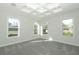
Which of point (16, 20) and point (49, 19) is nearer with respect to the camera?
point (16, 20)

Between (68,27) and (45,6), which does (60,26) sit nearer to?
(68,27)

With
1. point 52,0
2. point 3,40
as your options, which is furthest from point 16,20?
point 52,0

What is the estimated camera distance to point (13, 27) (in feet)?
26.1

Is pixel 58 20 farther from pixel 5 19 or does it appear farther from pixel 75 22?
pixel 5 19

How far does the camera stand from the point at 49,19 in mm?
10242

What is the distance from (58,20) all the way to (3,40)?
499 centimetres

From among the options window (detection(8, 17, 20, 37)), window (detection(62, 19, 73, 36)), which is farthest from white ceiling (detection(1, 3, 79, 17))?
window (detection(8, 17, 20, 37))

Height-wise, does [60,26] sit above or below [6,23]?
below

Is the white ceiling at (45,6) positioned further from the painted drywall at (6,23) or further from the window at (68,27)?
the window at (68,27)

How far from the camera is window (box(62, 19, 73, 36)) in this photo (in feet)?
25.3

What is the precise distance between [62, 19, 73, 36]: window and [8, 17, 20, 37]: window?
396 centimetres

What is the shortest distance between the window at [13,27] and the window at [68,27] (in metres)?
3.96

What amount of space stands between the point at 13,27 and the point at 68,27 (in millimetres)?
4487

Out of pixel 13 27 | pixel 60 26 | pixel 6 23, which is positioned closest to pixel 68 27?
pixel 60 26
